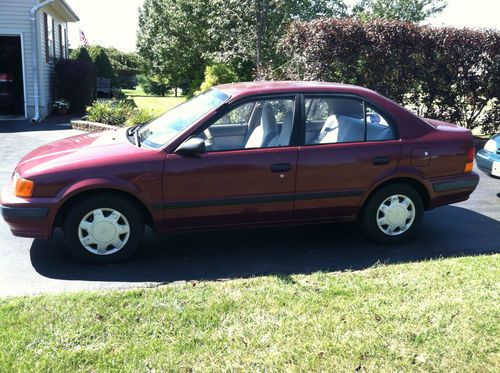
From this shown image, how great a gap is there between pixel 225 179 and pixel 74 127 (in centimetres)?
1030

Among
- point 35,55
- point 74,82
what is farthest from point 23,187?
point 74,82

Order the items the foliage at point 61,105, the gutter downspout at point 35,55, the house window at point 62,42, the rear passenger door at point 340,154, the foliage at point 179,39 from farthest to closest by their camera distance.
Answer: the foliage at point 179,39 < the house window at point 62,42 < the foliage at point 61,105 < the gutter downspout at point 35,55 < the rear passenger door at point 340,154

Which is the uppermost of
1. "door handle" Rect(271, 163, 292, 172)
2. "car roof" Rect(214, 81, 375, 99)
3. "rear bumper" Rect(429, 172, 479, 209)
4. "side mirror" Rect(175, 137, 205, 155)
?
"car roof" Rect(214, 81, 375, 99)

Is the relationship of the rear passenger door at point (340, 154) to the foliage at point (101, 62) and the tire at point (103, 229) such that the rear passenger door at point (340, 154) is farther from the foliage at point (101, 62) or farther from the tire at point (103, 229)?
the foliage at point (101, 62)

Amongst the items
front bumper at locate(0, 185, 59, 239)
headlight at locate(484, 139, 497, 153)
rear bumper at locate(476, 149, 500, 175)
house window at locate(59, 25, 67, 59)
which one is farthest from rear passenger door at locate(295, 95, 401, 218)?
house window at locate(59, 25, 67, 59)

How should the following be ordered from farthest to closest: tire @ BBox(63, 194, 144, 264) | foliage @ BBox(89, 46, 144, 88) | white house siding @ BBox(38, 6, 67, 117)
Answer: foliage @ BBox(89, 46, 144, 88) → white house siding @ BBox(38, 6, 67, 117) → tire @ BBox(63, 194, 144, 264)

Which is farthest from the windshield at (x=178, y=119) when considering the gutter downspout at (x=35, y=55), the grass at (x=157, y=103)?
the gutter downspout at (x=35, y=55)

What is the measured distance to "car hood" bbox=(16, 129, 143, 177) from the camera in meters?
4.40

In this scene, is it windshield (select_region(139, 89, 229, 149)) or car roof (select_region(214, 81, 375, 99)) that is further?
car roof (select_region(214, 81, 375, 99))

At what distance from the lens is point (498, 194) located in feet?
24.2

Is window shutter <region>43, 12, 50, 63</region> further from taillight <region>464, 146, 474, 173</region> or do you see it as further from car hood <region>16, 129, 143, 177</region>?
taillight <region>464, 146, 474, 173</region>

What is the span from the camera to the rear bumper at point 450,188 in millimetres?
5172

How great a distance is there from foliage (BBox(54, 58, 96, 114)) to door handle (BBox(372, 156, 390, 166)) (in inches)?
564

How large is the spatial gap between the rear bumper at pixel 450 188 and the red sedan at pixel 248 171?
13 mm
